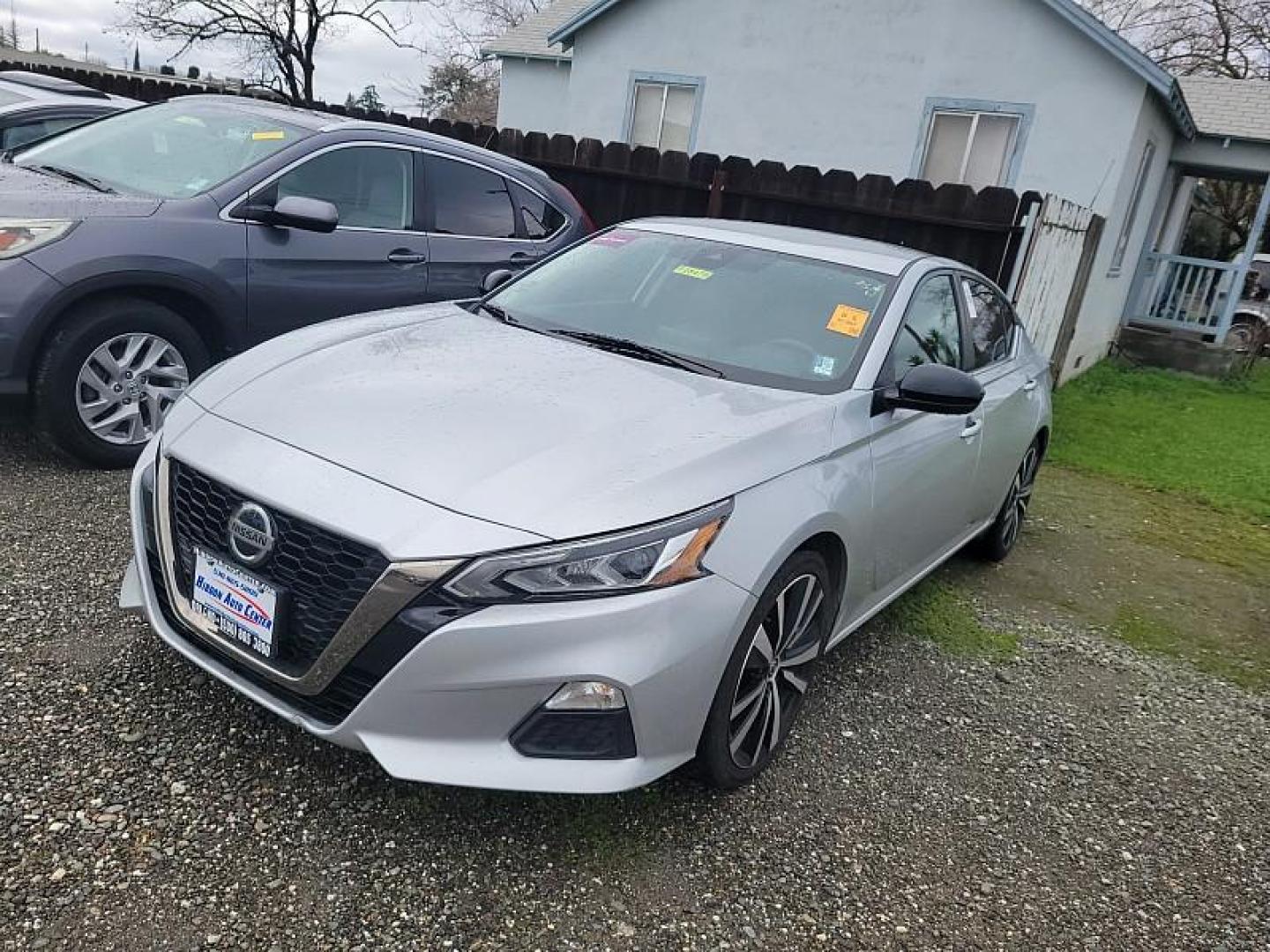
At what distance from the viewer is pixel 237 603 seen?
8.07 feet

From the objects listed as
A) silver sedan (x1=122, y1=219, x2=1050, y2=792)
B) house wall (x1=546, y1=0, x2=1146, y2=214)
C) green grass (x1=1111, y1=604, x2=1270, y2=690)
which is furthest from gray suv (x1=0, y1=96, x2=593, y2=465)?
house wall (x1=546, y1=0, x2=1146, y2=214)

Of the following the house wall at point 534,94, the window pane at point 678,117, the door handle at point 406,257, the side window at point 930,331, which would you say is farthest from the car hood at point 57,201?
the house wall at point 534,94

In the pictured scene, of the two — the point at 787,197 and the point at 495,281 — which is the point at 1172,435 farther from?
the point at 495,281

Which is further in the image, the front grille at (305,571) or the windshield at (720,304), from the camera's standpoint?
the windshield at (720,304)

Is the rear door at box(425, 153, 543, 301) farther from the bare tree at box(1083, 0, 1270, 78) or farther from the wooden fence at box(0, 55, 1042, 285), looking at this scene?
the bare tree at box(1083, 0, 1270, 78)

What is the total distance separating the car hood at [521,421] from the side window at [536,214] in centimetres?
279

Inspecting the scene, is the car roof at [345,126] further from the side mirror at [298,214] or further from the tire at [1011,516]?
the tire at [1011,516]

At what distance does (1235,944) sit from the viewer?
2682mm

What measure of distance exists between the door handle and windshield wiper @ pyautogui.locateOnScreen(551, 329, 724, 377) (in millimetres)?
2133

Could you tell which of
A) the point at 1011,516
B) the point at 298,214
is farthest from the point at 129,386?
the point at 1011,516

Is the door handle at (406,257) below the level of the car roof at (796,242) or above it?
below

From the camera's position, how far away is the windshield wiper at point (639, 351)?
10.8 ft

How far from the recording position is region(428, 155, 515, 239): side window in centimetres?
557

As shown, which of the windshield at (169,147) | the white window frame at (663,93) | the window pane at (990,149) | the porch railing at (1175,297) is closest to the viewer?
the windshield at (169,147)
